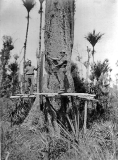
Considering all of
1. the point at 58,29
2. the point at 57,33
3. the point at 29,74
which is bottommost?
the point at 29,74

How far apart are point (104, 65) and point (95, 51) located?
390cm

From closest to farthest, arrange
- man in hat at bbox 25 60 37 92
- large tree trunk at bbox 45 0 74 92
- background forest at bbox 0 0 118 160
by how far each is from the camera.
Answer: background forest at bbox 0 0 118 160 → large tree trunk at bbox 45 0 74 92 → man in hat at bbox 25 60 37 92

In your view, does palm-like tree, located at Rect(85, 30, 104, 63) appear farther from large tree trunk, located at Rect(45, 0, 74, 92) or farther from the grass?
the grass

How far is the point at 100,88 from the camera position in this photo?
36.7 feet

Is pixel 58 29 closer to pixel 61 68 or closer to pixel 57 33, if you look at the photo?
pixel 57 33

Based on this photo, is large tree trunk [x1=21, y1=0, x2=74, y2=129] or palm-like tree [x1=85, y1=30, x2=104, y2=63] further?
palm-like tree [x1=85, y1=30, x2=104, y2=63]

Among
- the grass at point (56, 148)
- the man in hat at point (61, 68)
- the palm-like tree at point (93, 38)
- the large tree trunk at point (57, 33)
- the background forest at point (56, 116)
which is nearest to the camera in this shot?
the grass at point (56, 148)

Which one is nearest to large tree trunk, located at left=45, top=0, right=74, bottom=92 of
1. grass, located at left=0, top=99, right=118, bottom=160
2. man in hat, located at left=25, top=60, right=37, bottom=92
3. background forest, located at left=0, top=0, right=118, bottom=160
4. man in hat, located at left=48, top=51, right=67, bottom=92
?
background forest, located at left=0, top=0, right=118, bottom=160

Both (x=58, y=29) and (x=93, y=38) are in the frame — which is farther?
(x=93, y=38)

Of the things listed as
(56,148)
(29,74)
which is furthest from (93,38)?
(56,148)

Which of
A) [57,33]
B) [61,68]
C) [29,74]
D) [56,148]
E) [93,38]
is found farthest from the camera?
[93,38]

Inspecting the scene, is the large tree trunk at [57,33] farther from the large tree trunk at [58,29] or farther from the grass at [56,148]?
the grass at [56,148]

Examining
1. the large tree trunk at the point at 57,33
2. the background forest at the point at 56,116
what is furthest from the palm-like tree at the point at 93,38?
the large tree trunk at the point at 57,33

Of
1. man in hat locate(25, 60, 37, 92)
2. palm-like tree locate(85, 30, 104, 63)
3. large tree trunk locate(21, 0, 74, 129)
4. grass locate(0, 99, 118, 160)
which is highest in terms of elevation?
palm-like tree locate(85, 30, 104, 63)
